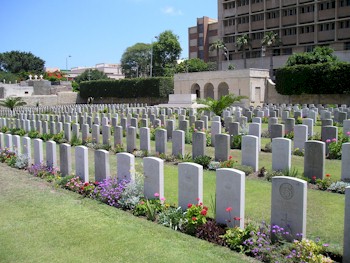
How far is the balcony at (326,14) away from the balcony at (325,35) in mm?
2041

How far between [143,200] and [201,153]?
14.2 ft

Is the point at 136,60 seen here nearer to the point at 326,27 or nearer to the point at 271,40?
the point at 271,40

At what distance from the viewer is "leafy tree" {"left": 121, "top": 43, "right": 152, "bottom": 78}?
319ft

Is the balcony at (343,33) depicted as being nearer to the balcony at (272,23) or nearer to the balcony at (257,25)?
the balcony at (272,23)

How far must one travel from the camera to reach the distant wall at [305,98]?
38500 millimetres

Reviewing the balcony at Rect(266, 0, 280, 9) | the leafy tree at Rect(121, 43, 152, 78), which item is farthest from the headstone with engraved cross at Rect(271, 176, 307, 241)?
the leafy tree at Rect(121, 43, 152, 78)

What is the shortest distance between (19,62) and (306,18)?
76.2m

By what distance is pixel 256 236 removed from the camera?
212 inches

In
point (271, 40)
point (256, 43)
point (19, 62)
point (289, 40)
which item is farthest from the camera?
point (19, 62)

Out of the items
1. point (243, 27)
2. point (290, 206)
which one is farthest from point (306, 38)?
point (290, 206)

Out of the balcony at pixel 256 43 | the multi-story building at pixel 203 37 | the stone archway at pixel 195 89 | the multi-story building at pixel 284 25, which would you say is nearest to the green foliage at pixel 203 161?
the stone archway at pixel 195 89

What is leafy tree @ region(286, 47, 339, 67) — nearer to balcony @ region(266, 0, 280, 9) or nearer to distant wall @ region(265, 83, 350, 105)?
distant wall @ region(265, 83, 350, 105)

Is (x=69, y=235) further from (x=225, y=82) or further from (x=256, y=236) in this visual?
(x=225, y=82)

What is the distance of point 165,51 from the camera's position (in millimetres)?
87125
